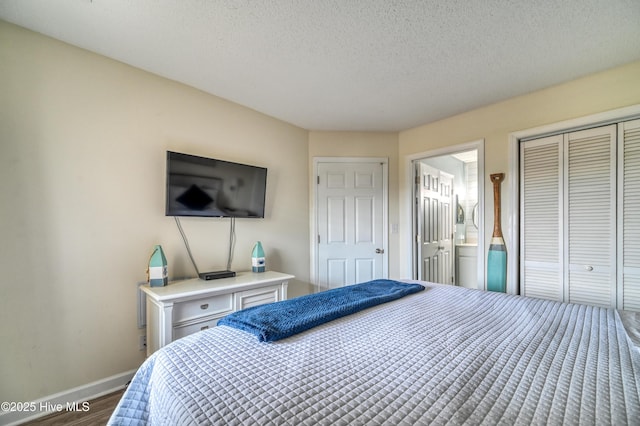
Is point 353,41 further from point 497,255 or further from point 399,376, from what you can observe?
point 497,255

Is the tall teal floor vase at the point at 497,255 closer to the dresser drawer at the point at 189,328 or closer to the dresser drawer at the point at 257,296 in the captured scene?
the dresser drawer at the point at 257,296

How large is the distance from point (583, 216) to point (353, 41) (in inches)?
88.7

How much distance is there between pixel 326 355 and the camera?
92 cm

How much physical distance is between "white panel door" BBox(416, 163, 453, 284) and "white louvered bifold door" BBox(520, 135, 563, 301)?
1074 mm

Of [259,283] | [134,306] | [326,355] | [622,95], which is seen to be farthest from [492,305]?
Answer: [134,306]

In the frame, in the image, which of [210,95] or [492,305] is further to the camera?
[210,95]

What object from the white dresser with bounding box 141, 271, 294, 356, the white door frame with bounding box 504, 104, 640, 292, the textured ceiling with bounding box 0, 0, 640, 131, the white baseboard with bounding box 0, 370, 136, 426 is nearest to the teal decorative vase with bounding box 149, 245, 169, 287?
the white dresser with bounding box 141, 271, 294, 356

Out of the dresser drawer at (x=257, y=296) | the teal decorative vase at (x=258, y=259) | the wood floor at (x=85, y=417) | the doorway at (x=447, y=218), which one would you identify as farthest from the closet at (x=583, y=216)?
the wood floor at (x=85, y=417)

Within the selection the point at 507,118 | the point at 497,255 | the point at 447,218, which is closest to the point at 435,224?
the point at 447,218

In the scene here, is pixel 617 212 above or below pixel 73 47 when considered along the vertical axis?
below

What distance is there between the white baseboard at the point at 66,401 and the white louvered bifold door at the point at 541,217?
11.1ft

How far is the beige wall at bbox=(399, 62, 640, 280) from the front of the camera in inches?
82.6

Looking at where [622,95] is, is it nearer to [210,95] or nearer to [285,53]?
[285,53]

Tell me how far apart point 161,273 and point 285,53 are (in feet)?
5.90
